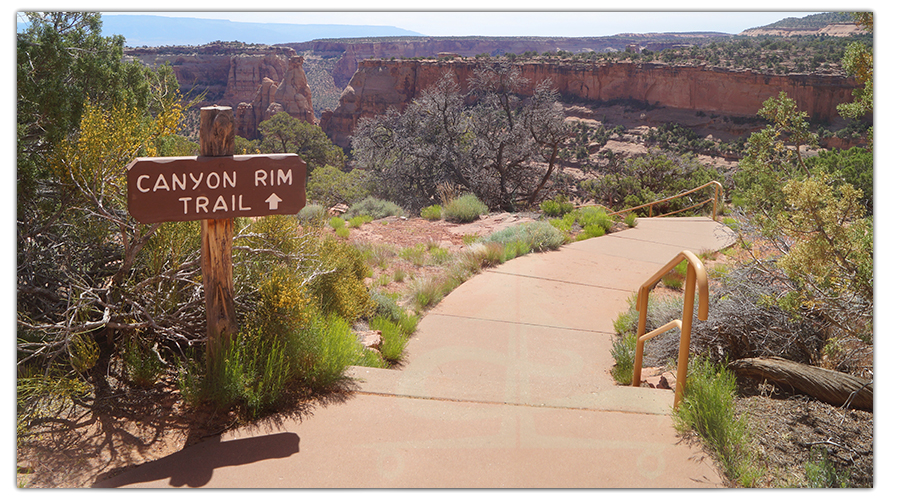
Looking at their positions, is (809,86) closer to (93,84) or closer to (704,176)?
(704,176)

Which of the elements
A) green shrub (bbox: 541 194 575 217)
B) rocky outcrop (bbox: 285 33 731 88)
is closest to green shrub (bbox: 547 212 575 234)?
green shrub (bbox: 541 194 575 217)

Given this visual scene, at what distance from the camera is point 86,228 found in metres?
4.08

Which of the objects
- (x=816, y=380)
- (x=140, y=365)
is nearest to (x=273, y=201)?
(x=140, y=365)

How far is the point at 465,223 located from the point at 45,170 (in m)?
8.03

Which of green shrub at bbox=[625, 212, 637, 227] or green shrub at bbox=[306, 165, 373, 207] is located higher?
green shrub at bbox=[306, 165, 373, 207]

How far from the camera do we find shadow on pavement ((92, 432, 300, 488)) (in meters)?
2.76

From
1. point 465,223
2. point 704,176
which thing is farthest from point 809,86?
point 465,223

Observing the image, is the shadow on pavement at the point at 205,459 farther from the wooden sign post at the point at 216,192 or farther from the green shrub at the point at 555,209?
the green shrub at the point at 555,209

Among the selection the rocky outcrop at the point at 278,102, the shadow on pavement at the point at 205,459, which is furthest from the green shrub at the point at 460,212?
the rocky outcrop at the point at 278,102

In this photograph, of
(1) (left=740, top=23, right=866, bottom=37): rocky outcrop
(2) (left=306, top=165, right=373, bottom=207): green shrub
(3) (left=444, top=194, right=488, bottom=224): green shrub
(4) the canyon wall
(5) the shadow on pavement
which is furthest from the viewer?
(1) (left=740, top=23, right=866, bottom=37): rocky outcrop

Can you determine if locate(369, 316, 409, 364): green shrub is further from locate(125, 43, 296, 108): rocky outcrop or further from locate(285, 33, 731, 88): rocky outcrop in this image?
locate(285, 33, 731, 88): rocky outcrop

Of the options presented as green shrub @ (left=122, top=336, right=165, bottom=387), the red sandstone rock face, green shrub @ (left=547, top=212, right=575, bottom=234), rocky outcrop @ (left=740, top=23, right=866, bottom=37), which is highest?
rocky outcrop @ (left=740, top=23, right=866, bottom=37)

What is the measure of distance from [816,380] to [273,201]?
11.7 ft

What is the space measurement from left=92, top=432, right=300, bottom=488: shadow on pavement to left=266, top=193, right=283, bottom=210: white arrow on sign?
1285mm
